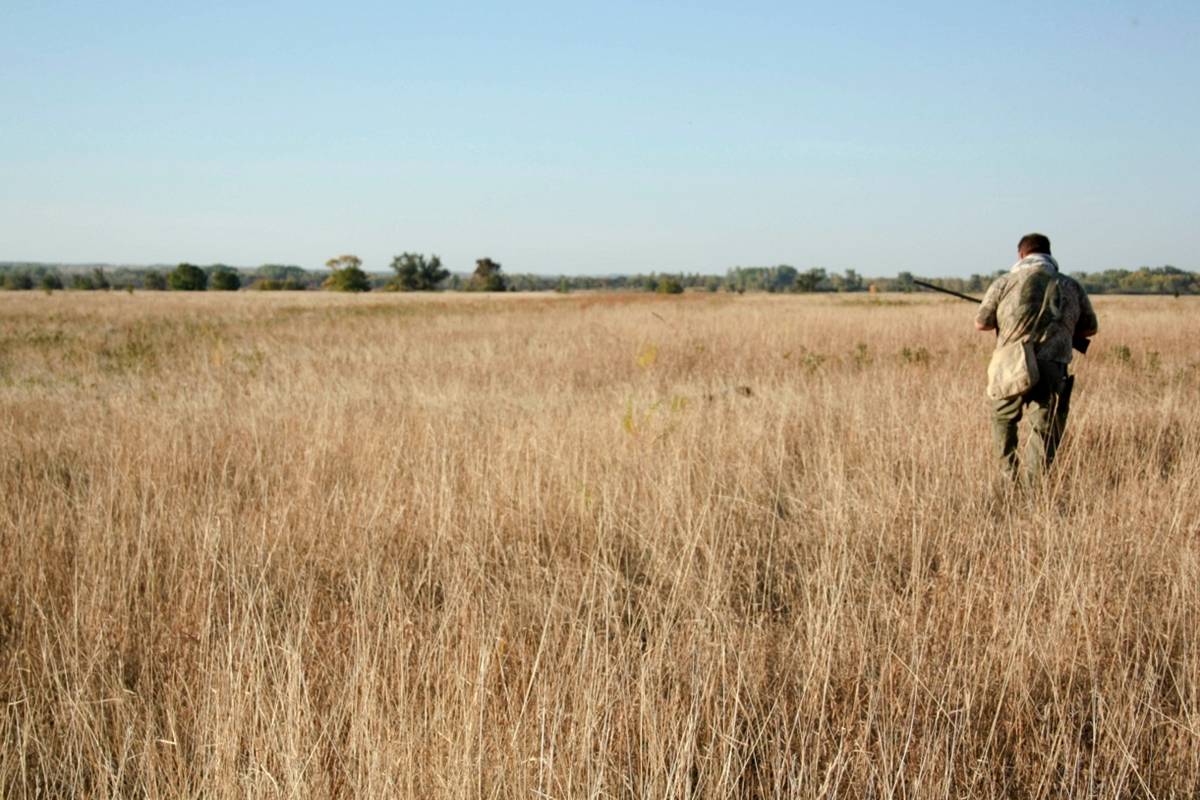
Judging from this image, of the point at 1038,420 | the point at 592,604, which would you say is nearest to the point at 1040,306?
the point at 1038,420

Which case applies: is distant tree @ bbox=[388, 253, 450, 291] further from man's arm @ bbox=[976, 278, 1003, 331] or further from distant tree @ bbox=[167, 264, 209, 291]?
man's arm @ bbox=[976, 278, 1003, 331]

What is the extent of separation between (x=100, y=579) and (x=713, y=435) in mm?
3753

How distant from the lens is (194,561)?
3322 mm

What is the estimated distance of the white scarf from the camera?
4.63 metres

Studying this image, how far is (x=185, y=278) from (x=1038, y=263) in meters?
81.6

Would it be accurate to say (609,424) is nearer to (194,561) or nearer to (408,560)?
(408,560)

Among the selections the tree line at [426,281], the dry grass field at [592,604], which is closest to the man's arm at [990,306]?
the dry grass field at [592,604]

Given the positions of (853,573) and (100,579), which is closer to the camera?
(100,579)

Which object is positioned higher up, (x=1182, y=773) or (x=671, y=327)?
(x=671, y=327)

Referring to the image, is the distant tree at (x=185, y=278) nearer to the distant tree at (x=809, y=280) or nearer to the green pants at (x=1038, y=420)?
the distant tree at (x=809, y=280)

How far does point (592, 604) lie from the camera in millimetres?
2580

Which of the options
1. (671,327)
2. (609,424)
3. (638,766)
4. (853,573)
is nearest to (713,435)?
(609,424)

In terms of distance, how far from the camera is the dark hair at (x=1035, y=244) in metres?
4.77

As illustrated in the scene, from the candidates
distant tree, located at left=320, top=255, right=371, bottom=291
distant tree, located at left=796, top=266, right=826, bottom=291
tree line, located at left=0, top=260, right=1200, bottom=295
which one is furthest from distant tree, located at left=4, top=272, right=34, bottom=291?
distant tree, located at left=796, top=266, right=826, bottom=291
